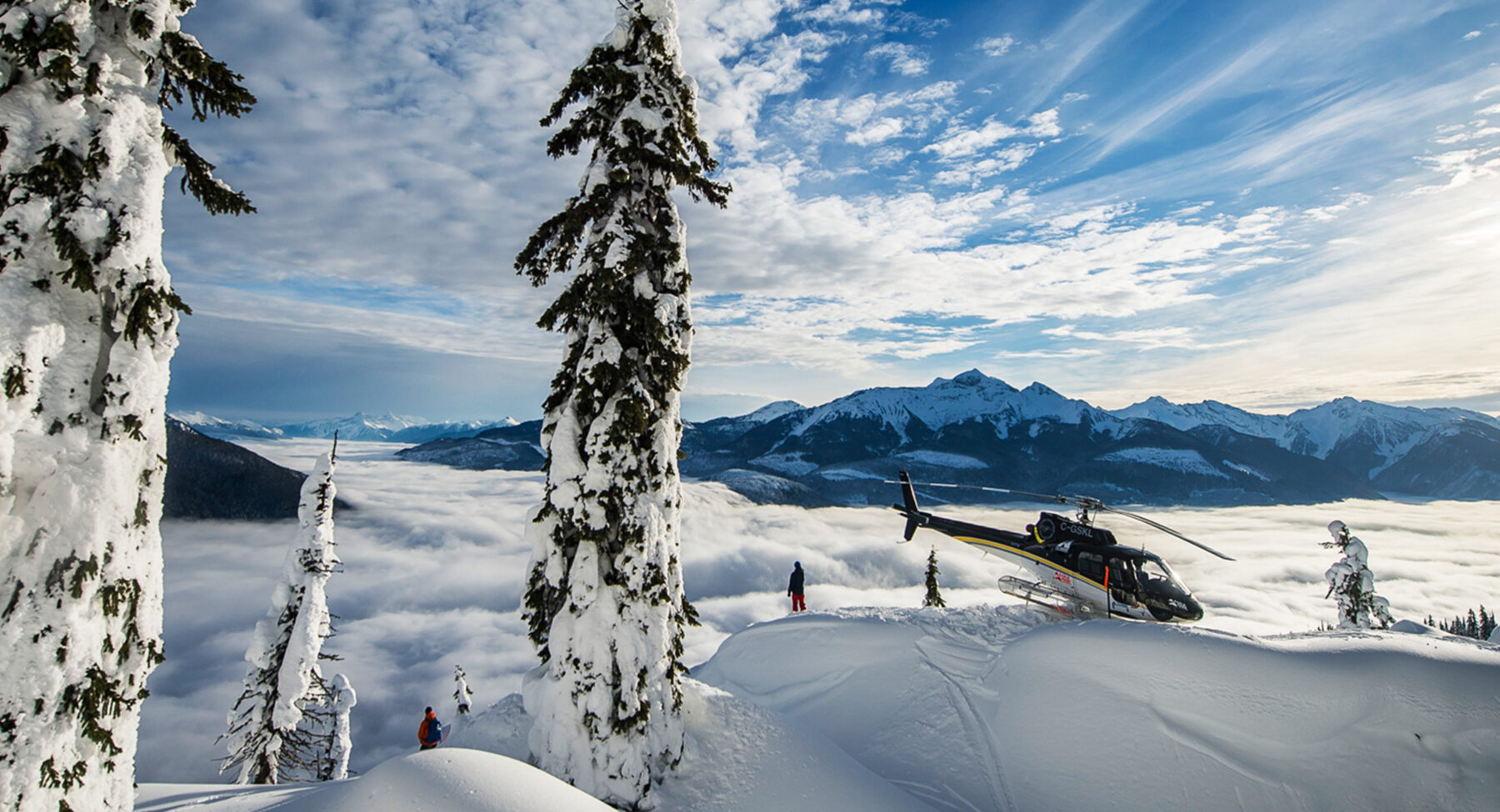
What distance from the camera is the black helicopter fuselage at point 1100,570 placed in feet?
47.3

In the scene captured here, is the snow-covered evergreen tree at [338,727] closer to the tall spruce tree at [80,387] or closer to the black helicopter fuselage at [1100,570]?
the tall spruce tree at [80,387]

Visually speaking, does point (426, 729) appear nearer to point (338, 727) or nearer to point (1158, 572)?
point (338, 727)

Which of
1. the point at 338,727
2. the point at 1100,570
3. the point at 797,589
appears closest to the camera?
the point at 1100,570

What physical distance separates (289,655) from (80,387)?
60.7ft

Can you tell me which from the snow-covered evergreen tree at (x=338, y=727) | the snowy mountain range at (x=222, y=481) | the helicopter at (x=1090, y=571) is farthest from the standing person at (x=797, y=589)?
the snowy mountain range at (x=222, y=481)

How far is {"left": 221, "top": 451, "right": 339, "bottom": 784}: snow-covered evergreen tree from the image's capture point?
17.7 m

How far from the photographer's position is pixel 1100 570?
15.0 metres

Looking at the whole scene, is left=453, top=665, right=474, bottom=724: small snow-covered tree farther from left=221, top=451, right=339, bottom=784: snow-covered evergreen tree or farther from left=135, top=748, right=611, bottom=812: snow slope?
left=135, top=748, right=611, bottom=812: snow slope

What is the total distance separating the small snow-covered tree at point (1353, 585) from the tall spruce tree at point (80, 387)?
130 ft

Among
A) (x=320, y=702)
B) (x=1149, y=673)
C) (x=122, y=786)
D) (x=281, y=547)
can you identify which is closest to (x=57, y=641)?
(x=122, y=786)

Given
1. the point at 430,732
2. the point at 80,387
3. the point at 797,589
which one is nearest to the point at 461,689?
the point at 430,732

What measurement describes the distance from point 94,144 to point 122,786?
16.3ft

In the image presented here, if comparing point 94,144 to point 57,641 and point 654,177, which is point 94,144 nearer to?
point 57,641

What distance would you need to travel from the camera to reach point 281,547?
537ft
